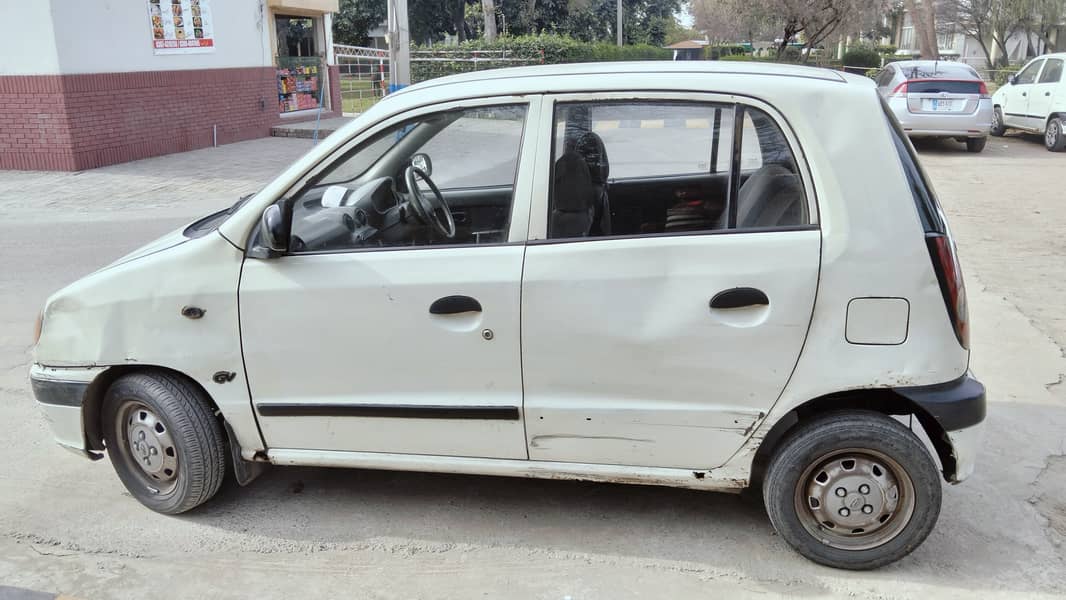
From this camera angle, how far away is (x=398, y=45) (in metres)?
13.3

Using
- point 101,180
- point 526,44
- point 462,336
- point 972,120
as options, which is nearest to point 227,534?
point 462,336

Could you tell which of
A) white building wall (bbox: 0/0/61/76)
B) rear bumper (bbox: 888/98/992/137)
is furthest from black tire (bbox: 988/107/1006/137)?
white building wall (bbox: 0/0/61/76)

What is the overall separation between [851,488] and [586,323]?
114 cm

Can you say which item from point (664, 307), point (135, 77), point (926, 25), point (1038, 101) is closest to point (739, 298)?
point (664, 307)

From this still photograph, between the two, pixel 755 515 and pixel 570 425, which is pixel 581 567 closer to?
pixel 570 425

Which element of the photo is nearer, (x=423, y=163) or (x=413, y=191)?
(x=413, y=191)

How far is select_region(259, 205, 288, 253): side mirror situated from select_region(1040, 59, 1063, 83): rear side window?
1673cm

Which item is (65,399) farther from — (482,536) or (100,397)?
Result: (482,536)

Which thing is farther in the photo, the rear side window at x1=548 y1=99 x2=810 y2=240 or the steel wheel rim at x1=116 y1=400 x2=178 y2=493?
the steel wheel rim at x1=116 y1=400 x2=178 y2=493

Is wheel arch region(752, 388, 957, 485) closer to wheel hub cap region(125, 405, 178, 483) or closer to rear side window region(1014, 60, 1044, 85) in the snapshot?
wheel hub cap region(125, 405, 178, 483)

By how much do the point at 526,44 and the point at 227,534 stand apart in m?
21.9

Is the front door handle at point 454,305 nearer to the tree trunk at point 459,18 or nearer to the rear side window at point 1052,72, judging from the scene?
the rear side window at point 1052,72

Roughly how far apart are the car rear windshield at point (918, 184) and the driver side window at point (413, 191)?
4.47 feet

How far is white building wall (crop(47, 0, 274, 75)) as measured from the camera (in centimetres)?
1294
